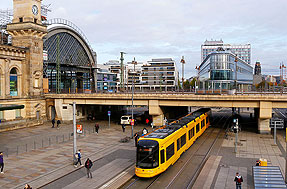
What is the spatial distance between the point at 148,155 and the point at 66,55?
58428 millimetres

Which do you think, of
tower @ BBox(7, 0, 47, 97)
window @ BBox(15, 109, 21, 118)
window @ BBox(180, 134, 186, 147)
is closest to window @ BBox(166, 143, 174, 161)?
window @ BBox(180, 134, 186, 147)

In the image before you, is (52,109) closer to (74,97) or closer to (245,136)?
(74,97)

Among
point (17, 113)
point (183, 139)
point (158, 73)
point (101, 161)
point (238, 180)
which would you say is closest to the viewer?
point (238, 180)

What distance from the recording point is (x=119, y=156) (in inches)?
1017

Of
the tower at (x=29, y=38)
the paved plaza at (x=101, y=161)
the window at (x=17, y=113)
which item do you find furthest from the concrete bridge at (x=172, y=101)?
the window at (x=17, y=113)

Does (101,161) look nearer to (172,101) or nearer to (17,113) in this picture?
(172,101)

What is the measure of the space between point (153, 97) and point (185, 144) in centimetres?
1801

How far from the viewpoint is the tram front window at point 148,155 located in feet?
59.2

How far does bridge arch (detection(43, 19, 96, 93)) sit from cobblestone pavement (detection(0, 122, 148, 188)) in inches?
764

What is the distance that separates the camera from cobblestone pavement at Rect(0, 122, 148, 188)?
783 inches

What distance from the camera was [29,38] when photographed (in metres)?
47.2

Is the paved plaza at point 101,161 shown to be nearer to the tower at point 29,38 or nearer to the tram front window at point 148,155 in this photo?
the tram front window at point 148,155

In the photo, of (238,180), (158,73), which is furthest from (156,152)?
(158,73)

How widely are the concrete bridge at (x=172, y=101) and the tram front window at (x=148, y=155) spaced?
2347cm
